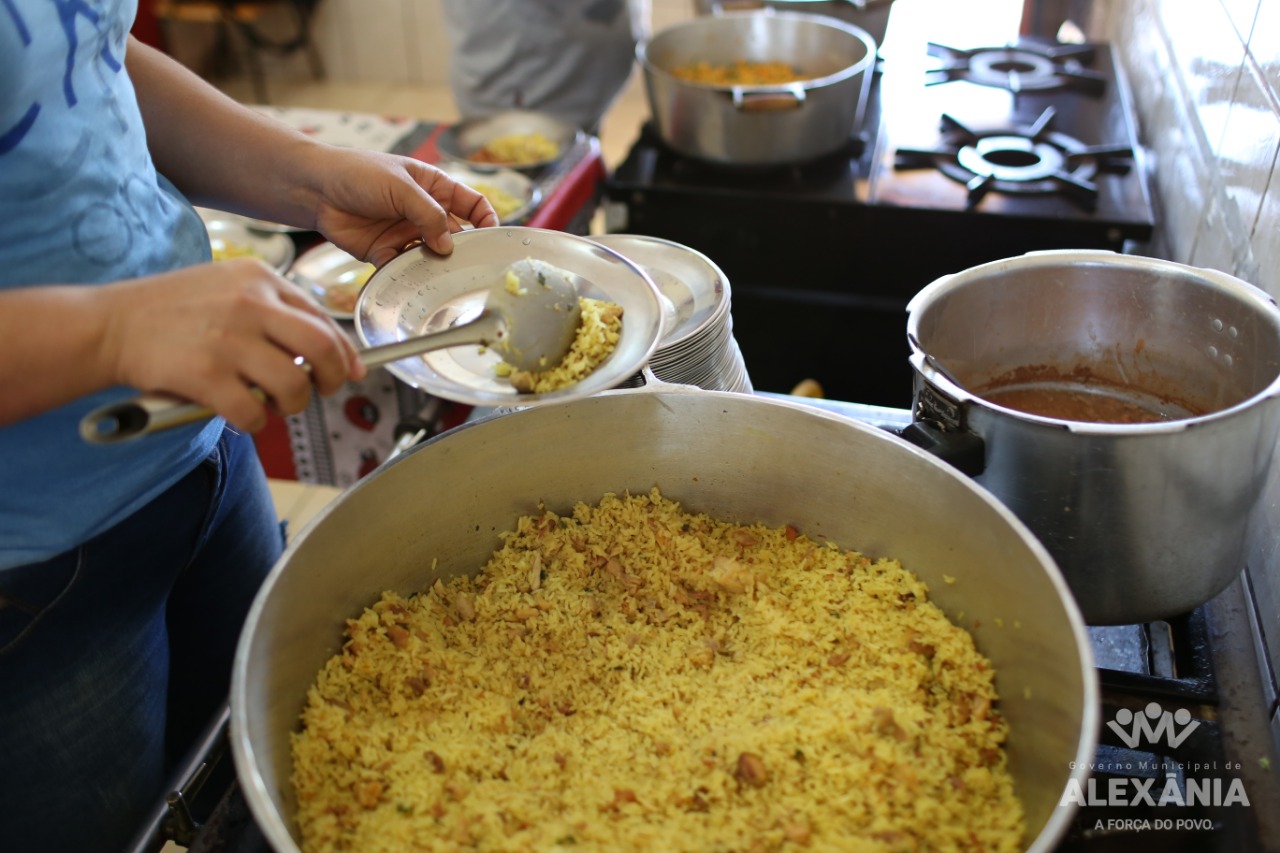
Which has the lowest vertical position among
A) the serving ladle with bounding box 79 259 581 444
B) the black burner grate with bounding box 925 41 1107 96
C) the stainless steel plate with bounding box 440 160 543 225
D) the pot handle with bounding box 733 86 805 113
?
the stainless steel plate with bounding box 440 160 543 225

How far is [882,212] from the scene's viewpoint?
1.75 metres

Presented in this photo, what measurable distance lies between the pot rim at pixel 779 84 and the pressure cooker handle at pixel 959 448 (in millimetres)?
1082

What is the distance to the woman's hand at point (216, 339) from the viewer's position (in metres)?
0.65

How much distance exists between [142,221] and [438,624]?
46 cm

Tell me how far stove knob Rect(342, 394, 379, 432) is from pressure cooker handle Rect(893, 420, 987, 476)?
1.10 metres

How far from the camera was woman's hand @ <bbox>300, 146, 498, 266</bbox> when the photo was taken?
98 centimetres

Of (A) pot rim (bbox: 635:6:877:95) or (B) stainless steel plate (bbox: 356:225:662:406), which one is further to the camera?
(A) pot rim (bbox: 635:6:877:95)

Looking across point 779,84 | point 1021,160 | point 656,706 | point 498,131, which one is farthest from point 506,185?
point 656,706

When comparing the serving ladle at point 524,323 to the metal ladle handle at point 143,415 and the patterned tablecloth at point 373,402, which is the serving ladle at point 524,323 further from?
the patterned tablecloth at point 373,402

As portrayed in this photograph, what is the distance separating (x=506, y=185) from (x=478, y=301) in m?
1.02

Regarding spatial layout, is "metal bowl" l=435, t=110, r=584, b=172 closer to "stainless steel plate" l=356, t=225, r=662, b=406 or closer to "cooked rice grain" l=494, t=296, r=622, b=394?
"stainless steel plate" l=356, t=225, r=662, b=406

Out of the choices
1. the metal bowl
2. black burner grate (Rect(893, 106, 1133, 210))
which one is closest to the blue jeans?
the metal bowl

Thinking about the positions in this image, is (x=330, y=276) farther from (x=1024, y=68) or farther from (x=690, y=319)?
(x=1024, y=68)

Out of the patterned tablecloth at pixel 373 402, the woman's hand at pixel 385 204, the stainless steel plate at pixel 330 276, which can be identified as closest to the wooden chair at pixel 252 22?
the patterned tablecloth at pixel 373 402
